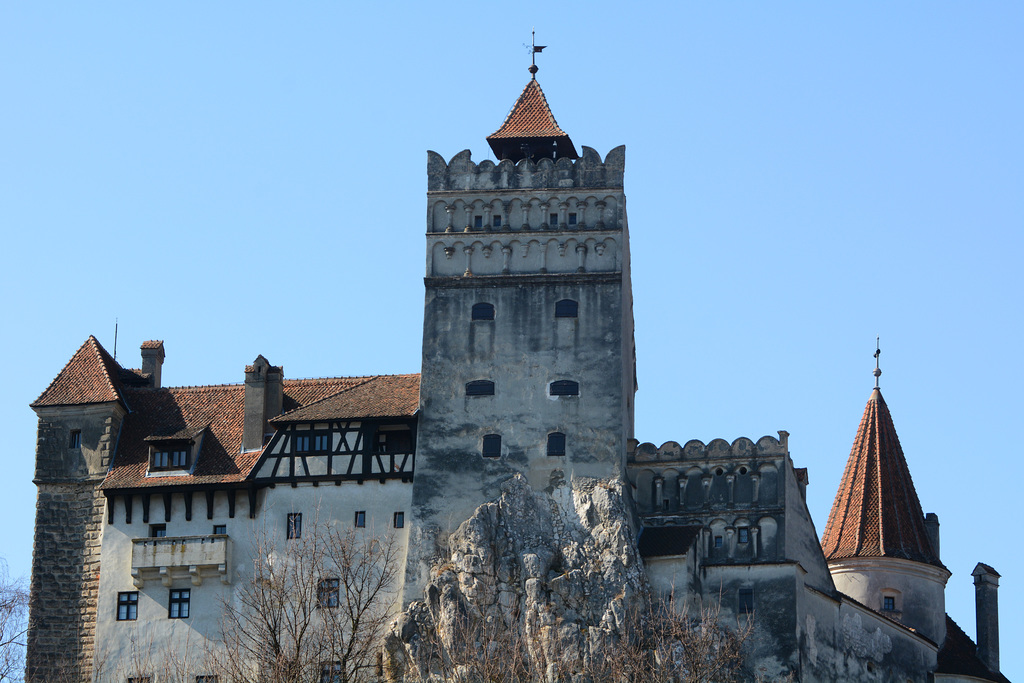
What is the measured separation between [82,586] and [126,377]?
7621 millimetres

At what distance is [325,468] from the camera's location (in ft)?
216

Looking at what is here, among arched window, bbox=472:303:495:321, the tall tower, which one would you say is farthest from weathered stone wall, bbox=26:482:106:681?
arched window, bbox=472:303:495:321

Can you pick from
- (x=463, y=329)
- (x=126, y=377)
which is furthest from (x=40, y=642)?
(x=463, y=329)

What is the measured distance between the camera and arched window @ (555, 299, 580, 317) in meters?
66.6

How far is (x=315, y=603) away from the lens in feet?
209

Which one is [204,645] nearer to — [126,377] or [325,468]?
[325,468]

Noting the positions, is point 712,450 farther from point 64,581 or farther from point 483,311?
point 64,581

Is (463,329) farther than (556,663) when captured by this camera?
Yes

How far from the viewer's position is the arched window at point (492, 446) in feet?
214

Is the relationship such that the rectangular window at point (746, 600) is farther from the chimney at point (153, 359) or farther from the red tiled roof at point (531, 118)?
the chimney at point (153, 359)

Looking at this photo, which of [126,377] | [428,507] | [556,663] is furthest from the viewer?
[126,377]

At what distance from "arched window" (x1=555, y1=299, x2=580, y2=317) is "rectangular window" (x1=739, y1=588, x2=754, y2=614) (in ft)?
31.2

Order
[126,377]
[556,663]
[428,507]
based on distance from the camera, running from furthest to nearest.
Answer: [126,377]
[428,507]
[556,663]

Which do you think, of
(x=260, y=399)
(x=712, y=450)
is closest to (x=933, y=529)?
(x=712, y=450)
